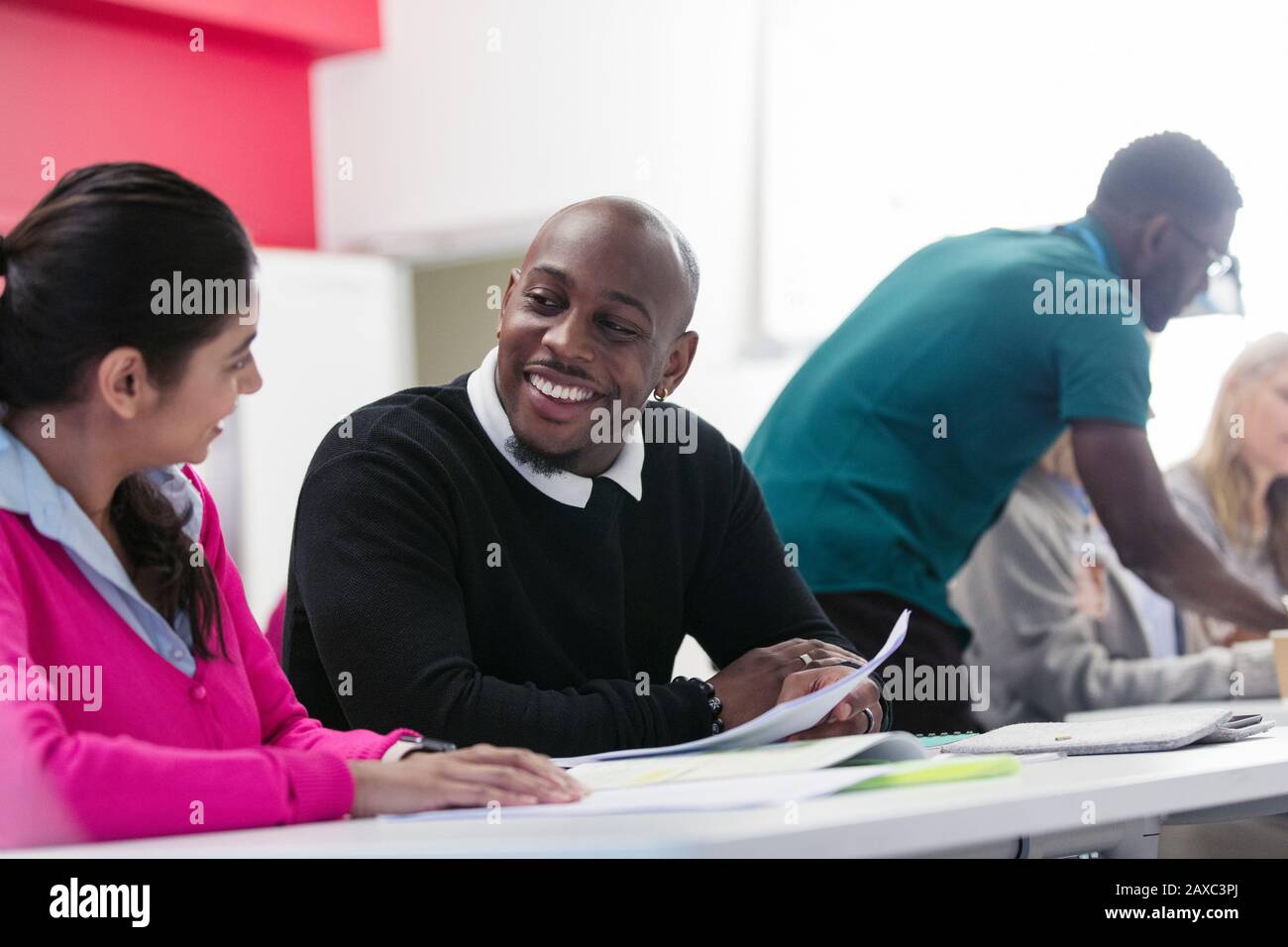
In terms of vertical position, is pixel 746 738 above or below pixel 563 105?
below

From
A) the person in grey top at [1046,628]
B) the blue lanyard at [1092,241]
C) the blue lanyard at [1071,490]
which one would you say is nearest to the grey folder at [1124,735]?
the blue lanyard at [1092,241]

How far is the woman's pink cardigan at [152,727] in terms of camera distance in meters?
1.02

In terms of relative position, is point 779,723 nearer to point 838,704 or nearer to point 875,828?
point 838,704

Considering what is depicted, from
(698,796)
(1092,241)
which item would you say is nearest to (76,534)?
(698,796)

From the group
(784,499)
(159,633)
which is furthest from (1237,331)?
(159,633)

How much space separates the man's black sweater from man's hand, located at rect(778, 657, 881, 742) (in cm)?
9

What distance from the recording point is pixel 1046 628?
3334 millimetres

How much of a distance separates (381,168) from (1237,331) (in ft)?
9.28

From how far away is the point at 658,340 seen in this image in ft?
5.86

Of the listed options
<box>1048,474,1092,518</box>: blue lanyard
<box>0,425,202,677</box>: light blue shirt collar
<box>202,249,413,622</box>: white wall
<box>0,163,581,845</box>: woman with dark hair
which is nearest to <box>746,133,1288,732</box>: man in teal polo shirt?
<box>1048,474,1092,518</box>: blue lanyard

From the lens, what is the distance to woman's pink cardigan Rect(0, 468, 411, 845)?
1016 millimetres

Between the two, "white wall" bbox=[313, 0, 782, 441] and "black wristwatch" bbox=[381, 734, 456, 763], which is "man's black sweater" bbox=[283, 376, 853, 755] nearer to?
"black wristwatch" bbox=[381, 734, 456, 763]

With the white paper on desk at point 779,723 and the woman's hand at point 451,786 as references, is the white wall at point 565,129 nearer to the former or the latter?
the white paper on desk at point 779,723
